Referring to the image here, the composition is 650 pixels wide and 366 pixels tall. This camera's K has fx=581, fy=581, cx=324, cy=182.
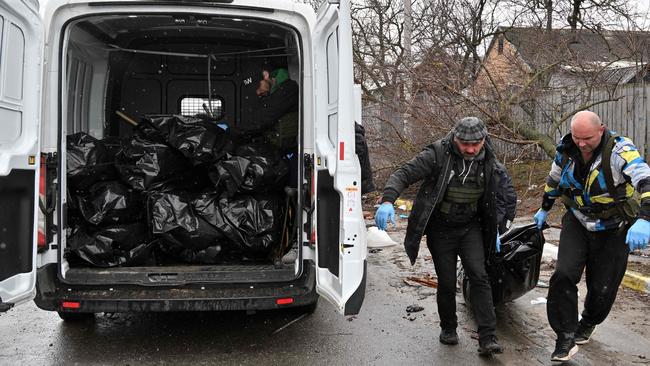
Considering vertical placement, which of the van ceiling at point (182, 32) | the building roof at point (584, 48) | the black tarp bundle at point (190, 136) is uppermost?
the building roof at point (584, 48)

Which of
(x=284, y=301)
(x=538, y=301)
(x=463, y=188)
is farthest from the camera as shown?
(x=538, y=301)

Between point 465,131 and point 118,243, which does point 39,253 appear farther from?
point 465,131

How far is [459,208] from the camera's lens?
408cm

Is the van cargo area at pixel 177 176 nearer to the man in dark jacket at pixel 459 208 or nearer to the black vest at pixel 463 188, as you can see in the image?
the man in dark jacket at pixel 459 208

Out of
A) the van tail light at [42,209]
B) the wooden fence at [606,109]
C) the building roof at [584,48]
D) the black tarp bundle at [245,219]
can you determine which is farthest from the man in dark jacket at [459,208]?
the building roof at [584,48]

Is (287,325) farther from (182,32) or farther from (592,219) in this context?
(182,32)

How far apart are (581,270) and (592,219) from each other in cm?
36

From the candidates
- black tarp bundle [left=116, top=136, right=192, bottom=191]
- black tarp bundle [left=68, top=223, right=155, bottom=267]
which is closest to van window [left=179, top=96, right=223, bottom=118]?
black tarp bundle [left=116, top=136, right=192, bottom=191]

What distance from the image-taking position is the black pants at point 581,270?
3.85 meters

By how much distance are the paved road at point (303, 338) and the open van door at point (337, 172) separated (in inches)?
27.4

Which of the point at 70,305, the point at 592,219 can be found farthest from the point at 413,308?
the point at 70,305

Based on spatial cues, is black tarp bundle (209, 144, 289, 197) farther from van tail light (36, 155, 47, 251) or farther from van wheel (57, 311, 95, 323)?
van wheel (57, 311, 95, 323)

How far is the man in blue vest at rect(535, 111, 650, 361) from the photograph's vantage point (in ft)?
12.2

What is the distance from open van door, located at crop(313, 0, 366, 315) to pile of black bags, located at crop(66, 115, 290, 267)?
2.92ft
